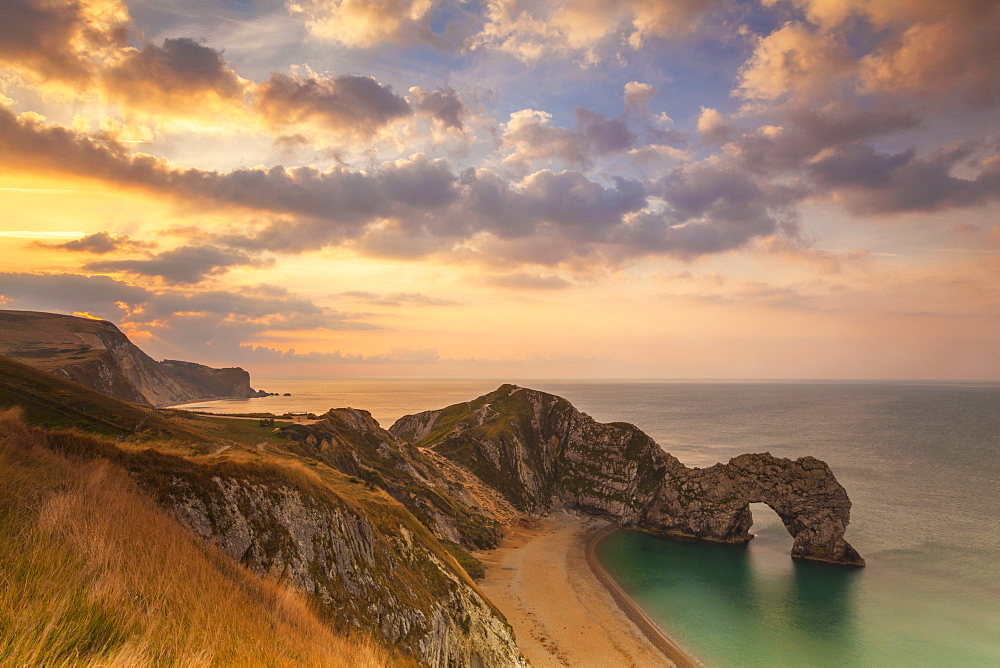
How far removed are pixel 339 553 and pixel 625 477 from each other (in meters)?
82.0

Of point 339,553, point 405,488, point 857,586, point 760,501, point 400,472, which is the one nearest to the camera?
point 339,553

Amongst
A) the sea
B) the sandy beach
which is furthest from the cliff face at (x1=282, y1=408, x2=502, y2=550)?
the sea

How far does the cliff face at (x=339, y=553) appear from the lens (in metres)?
20.4

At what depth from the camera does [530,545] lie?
74.9 metres

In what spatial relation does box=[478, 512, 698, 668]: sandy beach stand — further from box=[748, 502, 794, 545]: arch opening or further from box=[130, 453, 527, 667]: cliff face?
box=[748, 502, 794, 545]: arch opening

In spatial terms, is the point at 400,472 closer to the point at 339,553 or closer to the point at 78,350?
the point at 339,553

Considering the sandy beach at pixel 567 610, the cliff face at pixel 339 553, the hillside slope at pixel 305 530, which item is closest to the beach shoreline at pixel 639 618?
the sandy beach at pixel 567 610

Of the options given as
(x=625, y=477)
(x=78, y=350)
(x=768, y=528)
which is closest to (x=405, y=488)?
(x=625, y=477)

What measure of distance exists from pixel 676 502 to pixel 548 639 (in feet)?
165

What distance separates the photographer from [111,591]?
7324 millimetres

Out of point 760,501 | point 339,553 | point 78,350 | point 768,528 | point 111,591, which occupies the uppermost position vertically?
point 78,350

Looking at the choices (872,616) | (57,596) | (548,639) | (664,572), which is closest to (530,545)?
(664,572)

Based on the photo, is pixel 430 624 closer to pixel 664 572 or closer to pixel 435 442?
pixel 664 572

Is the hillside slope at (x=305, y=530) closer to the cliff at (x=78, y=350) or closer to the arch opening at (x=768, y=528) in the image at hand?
the arch opening at (x=768, y=528)
